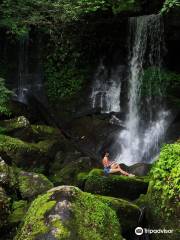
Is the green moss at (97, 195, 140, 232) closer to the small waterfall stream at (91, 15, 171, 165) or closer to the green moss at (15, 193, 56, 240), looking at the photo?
the green moss at (15, 193, 56, 240)

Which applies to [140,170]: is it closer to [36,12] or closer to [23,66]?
[36,12]

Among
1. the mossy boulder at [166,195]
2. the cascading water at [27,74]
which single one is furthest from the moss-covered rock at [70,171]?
the cascading water at [27,74]

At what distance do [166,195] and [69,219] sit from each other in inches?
92.2

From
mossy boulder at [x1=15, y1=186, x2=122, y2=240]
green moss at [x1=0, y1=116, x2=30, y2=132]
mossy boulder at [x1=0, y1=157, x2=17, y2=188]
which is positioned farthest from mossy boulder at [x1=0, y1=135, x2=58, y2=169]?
mossy boulder at [x1=15, y1=186, x2=122, y2=240]

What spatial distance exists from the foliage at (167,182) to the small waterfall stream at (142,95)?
9647 mm

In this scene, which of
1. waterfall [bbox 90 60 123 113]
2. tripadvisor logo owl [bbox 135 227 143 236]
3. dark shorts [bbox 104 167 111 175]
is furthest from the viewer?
waterfall [bbox 90 60 123 113]

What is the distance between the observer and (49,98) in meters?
21.0

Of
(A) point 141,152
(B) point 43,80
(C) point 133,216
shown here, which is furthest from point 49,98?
(C) point 133,216

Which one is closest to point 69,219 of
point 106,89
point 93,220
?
point 93,220

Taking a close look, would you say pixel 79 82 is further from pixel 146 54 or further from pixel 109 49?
pixel 146 54

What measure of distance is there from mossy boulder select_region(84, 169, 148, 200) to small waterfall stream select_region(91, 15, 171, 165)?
686cm

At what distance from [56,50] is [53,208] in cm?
1622

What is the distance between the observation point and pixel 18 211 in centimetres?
791

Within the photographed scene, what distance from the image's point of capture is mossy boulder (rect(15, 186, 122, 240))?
577cm
